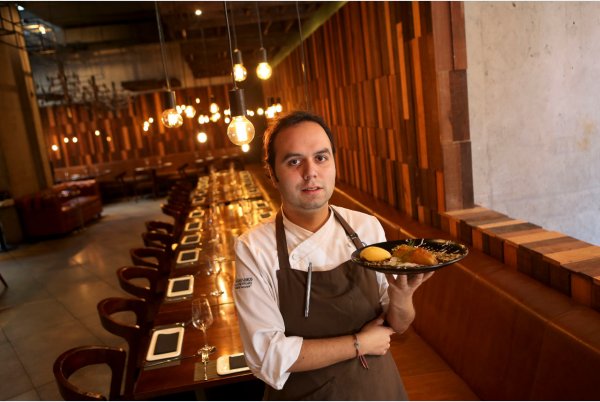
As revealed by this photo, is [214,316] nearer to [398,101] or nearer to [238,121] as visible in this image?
[238,121]

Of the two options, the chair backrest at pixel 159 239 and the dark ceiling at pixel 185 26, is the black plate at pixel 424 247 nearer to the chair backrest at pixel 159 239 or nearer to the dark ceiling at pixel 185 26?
the chair backrest at pixel 159 239

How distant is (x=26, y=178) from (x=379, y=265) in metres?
11.6

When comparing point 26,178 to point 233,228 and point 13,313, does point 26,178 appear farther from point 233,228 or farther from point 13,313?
point 233,228

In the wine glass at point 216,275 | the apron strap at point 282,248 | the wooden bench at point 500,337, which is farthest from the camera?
the wine glass at point 216,275

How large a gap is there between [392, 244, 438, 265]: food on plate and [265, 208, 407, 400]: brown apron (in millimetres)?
126

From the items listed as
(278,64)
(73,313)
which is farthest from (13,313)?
(278,64)

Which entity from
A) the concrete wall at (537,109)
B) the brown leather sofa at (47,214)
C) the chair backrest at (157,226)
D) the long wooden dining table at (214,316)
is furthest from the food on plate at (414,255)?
the brown leather sofa at (47,214)

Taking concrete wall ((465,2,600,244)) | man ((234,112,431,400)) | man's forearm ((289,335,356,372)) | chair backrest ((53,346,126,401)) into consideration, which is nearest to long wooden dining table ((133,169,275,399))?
chair backrest ((53,346,126,401))

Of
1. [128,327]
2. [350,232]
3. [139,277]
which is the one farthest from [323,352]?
[139,277]

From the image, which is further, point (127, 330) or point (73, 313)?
point (73, 313)

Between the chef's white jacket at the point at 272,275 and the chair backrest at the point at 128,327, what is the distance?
1852 mm

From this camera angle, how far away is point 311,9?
743 cm

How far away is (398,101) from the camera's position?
14.3ft

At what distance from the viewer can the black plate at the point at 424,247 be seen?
1279 mm
